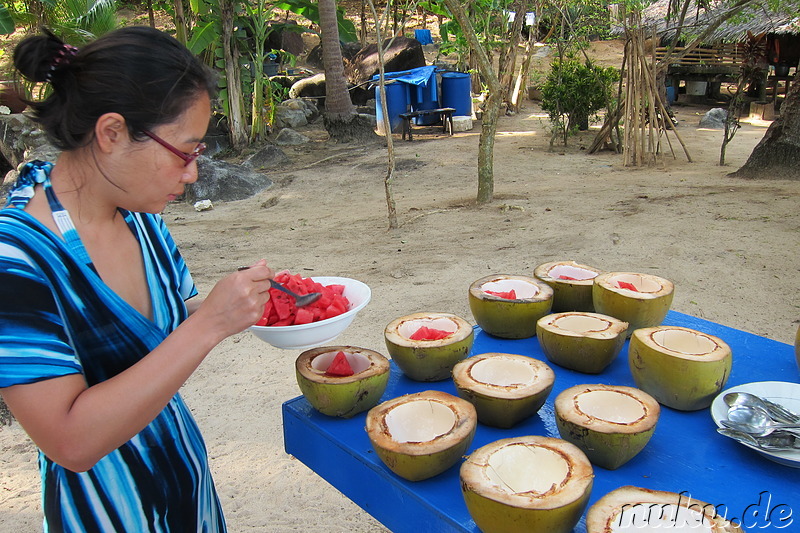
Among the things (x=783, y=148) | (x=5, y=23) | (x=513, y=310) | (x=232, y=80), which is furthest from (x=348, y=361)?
(x=5, y=23)

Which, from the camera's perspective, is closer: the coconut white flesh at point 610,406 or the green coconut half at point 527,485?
the green coconut half at point 527,485

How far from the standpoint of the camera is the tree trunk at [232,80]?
9.39 meters

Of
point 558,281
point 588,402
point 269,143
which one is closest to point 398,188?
point 269,143

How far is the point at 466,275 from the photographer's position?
177 inches

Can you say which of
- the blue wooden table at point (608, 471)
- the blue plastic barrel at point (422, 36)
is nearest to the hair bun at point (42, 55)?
the blue wooden table at point (608, 471)

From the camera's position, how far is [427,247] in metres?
5.28

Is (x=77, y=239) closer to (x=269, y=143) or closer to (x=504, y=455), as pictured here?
(x=504, y=455)

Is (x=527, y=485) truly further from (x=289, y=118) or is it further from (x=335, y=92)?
(x=289, y=118)

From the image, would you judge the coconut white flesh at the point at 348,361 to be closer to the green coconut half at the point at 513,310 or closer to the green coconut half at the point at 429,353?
the green coconut half at the point at 429,353

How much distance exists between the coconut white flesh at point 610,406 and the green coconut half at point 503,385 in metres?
0.09

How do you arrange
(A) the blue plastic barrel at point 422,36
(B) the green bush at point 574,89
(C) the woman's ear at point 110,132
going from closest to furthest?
(C) the woman's ear at point 110,132
(B) the green bush at point 574,89
(A) the blue plastic barrel at point 422,36

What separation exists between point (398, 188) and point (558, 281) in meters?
6.20

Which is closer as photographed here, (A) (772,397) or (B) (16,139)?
(A) (772,397)

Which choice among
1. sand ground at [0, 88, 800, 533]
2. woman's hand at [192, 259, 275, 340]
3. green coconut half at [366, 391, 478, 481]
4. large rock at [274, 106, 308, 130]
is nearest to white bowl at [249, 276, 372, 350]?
green coconut half at [366, 391, 478, 481]
